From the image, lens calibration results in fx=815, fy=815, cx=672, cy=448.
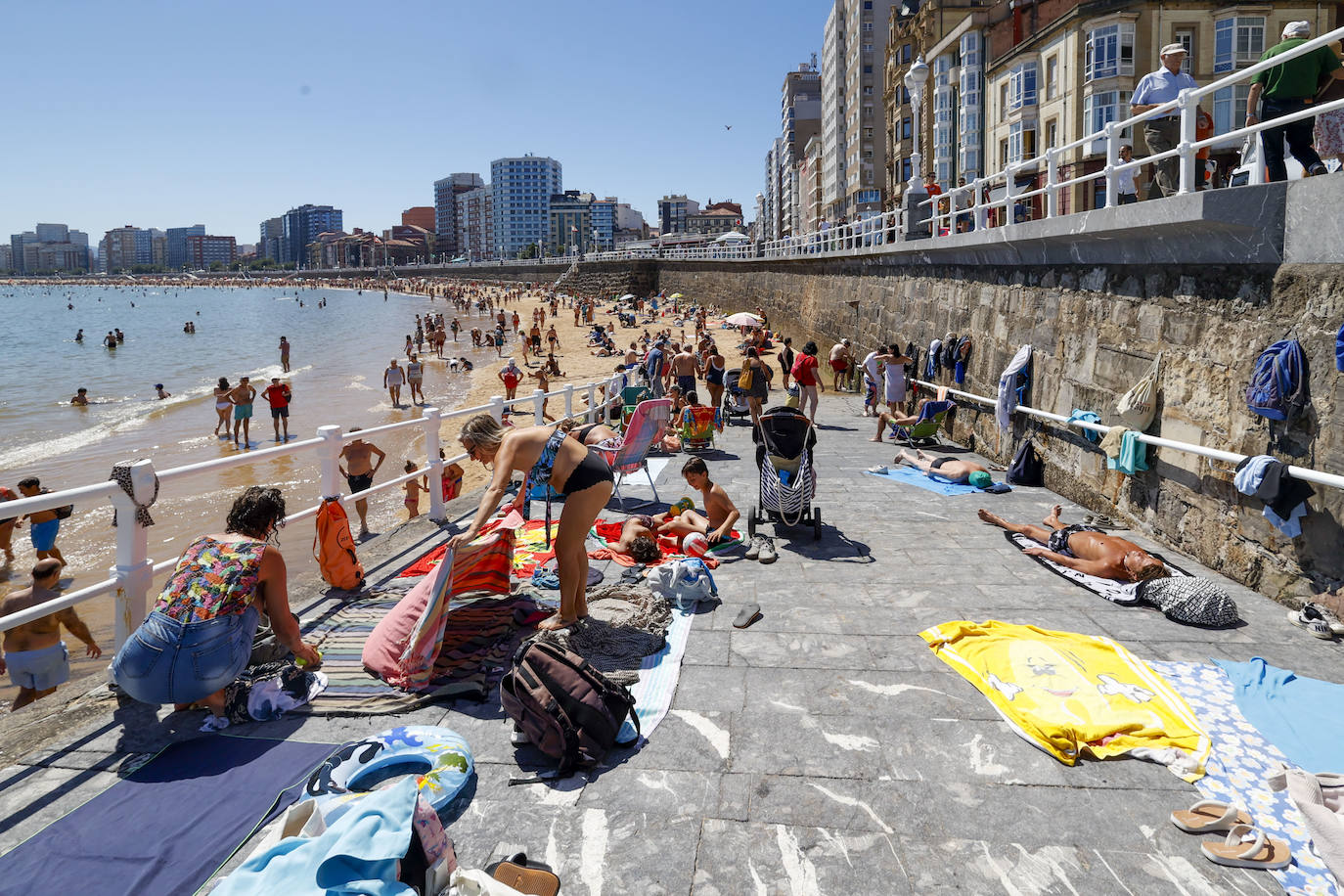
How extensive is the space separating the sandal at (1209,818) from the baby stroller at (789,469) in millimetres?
3824

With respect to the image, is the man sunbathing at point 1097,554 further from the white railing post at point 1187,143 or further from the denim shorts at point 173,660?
the denim shorts at point 173,660

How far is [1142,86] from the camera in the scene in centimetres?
763

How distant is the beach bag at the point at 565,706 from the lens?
3.26 metres

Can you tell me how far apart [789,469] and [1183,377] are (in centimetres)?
309

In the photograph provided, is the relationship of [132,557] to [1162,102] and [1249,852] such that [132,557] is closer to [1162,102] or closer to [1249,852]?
[1249,852]

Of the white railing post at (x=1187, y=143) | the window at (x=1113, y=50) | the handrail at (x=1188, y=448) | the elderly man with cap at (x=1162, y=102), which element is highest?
the window at (x=1113, y=50)

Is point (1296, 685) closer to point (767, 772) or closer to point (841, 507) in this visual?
point (767, 772)

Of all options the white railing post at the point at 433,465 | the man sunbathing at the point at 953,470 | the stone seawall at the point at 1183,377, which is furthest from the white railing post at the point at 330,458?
the man sunbathing at the point at 953,470

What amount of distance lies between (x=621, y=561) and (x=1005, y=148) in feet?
124

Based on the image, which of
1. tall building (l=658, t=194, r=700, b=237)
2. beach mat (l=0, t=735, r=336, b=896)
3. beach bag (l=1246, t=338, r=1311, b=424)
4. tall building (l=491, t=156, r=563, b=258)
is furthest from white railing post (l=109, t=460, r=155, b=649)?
tall building (l=491, t=156, r=563, b=258)

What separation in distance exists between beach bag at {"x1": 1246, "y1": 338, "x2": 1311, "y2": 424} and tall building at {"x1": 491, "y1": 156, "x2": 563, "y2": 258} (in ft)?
591

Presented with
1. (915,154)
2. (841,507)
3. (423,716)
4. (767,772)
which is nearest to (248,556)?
(423,716)

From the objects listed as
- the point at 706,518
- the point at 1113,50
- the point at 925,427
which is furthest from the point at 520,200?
the point at 706,518

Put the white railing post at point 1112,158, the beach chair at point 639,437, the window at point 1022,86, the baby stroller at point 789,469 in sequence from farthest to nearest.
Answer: the window at point 1022,86
the beach chair at point 639,437
the white railing post at point 1112,158
the baby stroller at point 789,469
